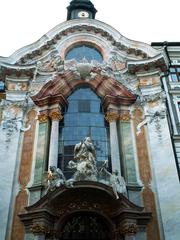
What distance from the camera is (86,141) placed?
15758mm

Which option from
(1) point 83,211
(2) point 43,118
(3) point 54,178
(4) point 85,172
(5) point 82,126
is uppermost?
(2) point 43,118

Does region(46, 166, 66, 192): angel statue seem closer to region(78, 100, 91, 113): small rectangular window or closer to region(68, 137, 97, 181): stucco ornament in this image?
region(68, 137, 97, 181): stucco ornament

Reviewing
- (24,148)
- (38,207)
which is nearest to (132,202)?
(38,207)

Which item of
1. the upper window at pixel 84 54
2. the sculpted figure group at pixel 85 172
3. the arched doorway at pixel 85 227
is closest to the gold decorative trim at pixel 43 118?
the sculpted figure group at pixel 85 172

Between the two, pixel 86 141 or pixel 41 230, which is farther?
pixel 86 141

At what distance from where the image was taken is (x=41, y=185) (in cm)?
1519

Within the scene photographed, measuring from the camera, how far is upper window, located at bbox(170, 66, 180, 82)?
21.0 m

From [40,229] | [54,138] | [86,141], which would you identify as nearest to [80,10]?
[54,138]

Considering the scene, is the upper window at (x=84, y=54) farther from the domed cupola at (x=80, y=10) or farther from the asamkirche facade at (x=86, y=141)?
the domed cupola at (x=80, y=10)

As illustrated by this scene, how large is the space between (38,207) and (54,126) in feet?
15.4

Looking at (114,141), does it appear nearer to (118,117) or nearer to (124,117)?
(118,117)

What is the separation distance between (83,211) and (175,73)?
11.3 metres

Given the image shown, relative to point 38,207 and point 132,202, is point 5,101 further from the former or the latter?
point 132,202

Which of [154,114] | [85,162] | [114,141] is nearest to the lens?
[85,162]
